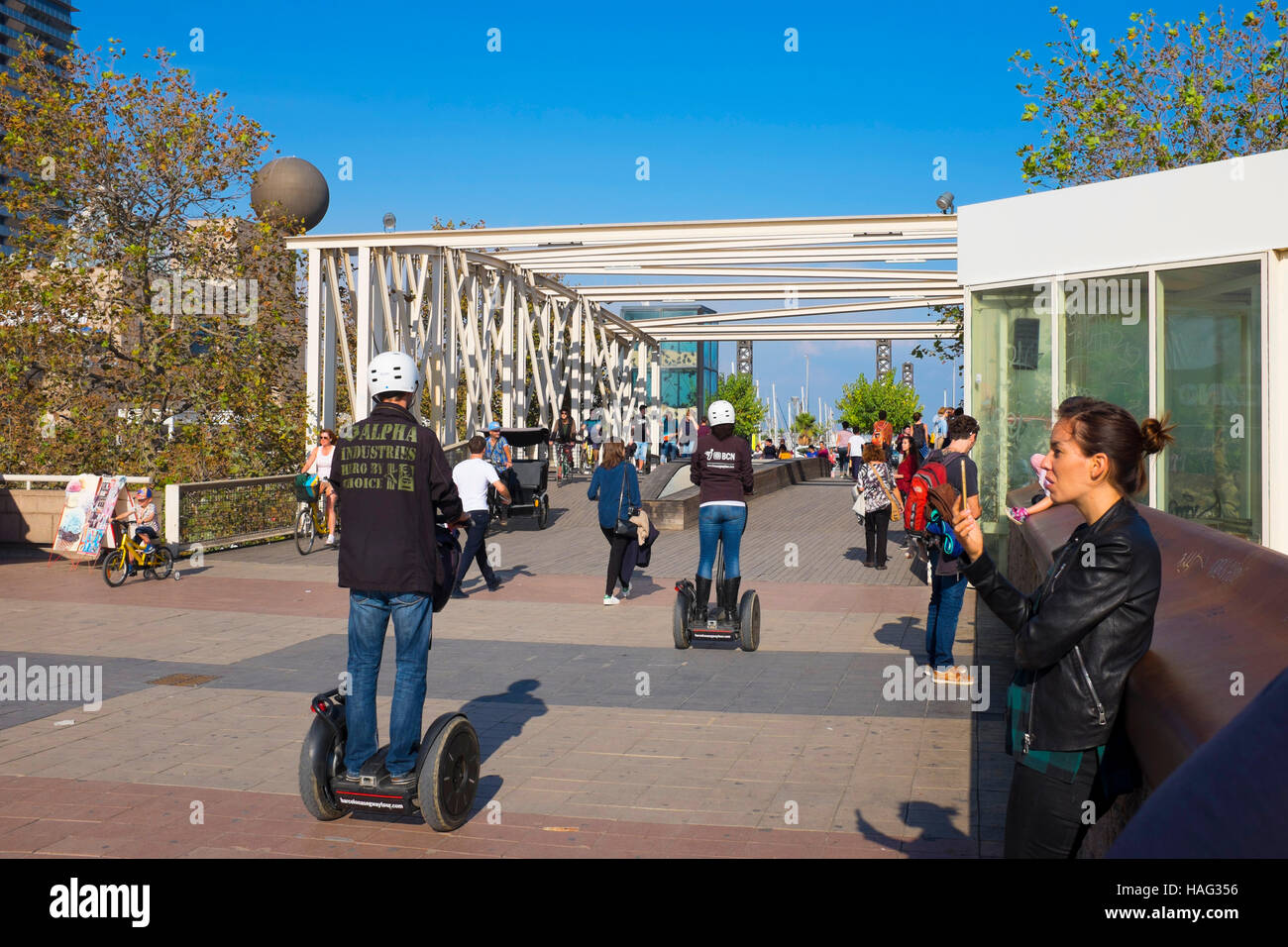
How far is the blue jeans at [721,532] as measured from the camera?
933 centimetres

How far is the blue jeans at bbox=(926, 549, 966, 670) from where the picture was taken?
314 inches

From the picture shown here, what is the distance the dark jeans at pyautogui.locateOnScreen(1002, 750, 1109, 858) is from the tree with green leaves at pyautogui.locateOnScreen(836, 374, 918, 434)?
102880mm


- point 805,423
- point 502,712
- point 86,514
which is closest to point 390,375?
point 502,712

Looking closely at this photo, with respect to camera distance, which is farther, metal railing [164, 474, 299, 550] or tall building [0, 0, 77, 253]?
tall building [0, 0, 77, 253]

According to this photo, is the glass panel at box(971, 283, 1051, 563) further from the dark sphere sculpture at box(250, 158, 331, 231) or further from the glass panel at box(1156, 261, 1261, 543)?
the dark sphere sculpture at box(250, 158, 331, 231)

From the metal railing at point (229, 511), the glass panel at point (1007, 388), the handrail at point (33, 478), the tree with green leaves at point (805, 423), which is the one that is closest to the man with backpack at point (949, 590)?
the glass panel at point (1007, 388)

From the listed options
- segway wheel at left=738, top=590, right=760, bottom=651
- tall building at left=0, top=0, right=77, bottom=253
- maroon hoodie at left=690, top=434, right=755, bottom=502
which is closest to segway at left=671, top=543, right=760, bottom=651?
segway wheel at left=738, top=590, right=760, bottom=651

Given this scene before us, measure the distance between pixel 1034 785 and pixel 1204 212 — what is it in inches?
370

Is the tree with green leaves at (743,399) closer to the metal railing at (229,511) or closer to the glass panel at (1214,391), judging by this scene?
the metal railing at (229,511)

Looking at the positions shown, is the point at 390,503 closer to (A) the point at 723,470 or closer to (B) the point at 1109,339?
(A) the point at 723,470
